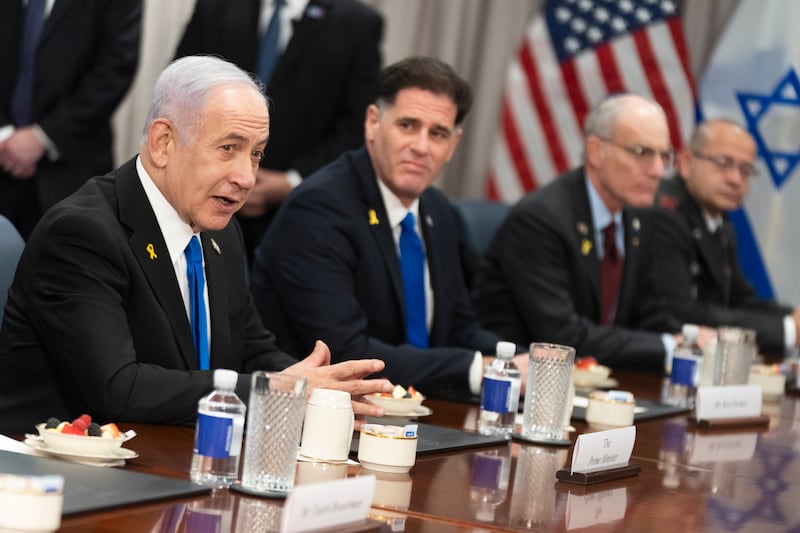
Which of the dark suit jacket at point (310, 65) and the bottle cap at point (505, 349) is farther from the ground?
the dark suit jacket at point (310, 65)

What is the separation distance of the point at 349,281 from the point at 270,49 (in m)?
1.75

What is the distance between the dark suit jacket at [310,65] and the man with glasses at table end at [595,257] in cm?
87

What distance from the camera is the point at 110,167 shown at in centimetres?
516

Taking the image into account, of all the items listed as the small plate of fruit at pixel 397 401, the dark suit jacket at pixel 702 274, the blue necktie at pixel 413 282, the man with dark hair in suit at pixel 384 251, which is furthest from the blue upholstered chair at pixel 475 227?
the small plate of fruit at pixel 397 401

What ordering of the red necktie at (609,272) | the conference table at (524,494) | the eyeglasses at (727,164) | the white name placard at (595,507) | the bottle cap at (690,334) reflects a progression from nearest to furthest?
the conference table at (524,494) < the white name placard at (595,507) < the bottle cap at (690,334) < the red necktie at (609,272) < the eyeglasses at (727,164)

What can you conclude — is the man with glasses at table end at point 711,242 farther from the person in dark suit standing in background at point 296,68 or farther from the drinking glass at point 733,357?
the drinking glass at point 733,357

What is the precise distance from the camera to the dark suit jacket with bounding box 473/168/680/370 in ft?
16.1

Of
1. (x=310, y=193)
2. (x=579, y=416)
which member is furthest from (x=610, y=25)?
(x=579, y=416)

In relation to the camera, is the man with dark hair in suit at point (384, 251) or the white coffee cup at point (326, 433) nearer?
the white coffee cup at point (326, 433)

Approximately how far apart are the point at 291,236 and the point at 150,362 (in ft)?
4.09

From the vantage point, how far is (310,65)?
5.47 meters

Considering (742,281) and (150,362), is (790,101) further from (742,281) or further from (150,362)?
(150,362)

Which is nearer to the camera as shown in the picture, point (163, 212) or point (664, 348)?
point (163, 212)

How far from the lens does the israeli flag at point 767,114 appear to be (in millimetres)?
7523
